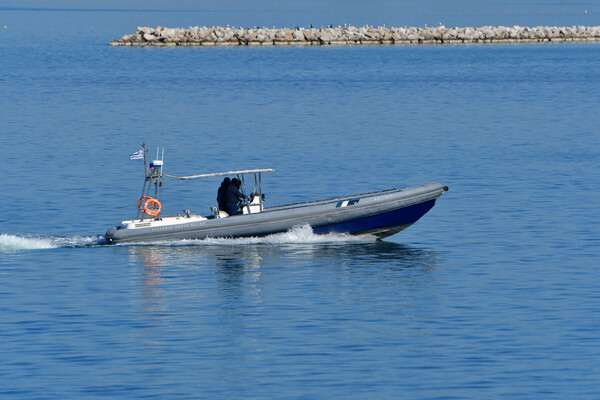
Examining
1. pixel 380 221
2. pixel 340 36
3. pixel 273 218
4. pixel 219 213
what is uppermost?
pixel 340 36

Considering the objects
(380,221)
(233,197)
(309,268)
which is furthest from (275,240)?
(380,221)

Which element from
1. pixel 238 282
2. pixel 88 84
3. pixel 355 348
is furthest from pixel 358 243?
pixel 88 84

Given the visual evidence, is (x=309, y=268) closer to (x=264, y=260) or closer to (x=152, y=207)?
(x=264, y=260)

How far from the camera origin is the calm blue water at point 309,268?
72.0 feet

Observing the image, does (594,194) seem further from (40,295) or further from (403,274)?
(40,295)

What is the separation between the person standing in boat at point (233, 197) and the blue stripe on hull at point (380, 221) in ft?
8.23

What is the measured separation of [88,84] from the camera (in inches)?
3738

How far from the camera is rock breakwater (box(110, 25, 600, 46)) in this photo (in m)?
135

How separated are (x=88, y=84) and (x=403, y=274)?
69.9m

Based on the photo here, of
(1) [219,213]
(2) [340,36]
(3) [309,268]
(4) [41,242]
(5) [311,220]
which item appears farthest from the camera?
(2) [340,36]

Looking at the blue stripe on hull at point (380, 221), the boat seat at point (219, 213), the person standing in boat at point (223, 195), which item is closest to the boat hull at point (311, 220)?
the blue stripe on hull at point (380, 221)

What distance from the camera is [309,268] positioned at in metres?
30.1

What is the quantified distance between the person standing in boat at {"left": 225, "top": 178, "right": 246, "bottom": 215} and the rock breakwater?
10346 centimetres

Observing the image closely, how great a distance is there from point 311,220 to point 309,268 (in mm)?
2436
